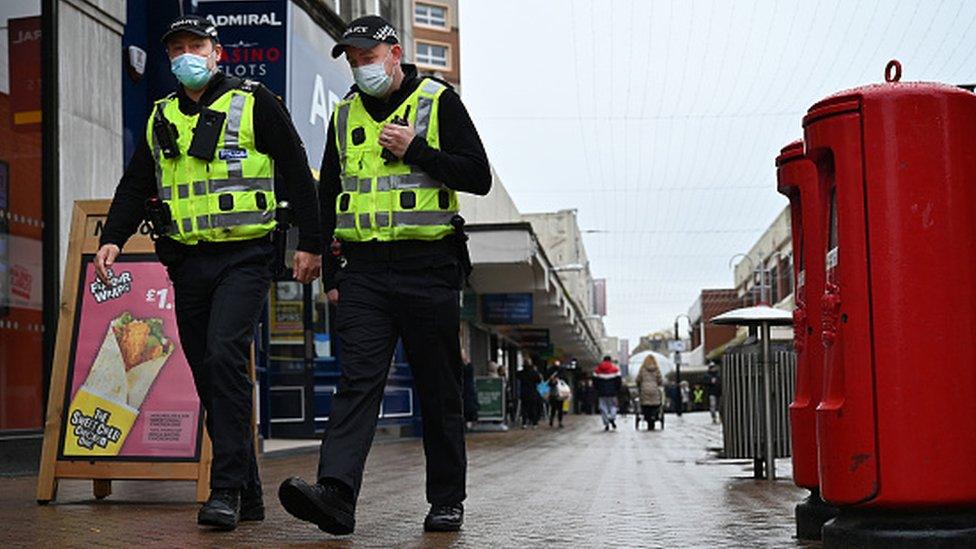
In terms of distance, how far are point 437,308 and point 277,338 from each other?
12.5 metres

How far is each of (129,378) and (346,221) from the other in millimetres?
2335

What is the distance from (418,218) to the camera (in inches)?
227

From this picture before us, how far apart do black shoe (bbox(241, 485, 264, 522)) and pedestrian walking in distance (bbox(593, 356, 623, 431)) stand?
25557mm

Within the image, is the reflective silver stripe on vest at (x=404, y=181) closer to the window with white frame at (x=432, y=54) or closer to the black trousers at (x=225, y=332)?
the black trousers at (x=225, y=332)

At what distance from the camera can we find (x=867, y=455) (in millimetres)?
4652

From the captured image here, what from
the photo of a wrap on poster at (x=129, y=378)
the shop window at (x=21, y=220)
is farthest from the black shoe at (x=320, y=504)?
the shop window at (x=21, y=220)

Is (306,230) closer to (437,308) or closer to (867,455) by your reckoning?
(437,308)

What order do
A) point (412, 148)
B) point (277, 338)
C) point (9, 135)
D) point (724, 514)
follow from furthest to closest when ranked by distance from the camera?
point (277, 338) < point (9, 135) < point (724, 514) < point (412, 148)

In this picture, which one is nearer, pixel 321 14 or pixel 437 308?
pixel 437 308

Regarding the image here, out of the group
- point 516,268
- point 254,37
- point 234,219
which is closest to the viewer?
point 234,219

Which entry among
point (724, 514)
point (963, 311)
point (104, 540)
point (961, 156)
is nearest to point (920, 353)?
point (963, 311)

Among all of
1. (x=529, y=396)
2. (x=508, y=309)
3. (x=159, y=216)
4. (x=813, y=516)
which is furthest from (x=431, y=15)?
(x=813, y=516)

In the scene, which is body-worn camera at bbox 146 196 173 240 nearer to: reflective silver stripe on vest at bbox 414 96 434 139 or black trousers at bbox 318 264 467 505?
black trousers at bbox 318 264 467 505

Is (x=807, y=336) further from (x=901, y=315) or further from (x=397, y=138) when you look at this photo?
(x=397, y=138)
